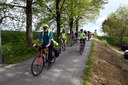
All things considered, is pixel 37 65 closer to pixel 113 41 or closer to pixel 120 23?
pixel 120 23

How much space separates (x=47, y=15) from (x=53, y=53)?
21.4m

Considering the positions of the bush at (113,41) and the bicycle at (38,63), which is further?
the bush at (113,41)

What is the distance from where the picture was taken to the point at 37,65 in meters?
11.6

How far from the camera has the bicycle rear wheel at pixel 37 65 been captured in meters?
11.5

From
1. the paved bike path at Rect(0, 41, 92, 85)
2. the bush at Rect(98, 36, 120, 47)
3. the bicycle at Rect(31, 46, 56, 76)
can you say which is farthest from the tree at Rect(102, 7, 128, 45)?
the bicycle at Rect(31, 46, 56, 76)

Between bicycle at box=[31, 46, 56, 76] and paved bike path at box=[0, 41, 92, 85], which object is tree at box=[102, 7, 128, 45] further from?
bicycle at box=[31, 46, 56, 76]

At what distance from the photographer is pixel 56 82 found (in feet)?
35.7

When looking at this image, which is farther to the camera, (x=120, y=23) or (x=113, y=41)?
(x=113, y=41)

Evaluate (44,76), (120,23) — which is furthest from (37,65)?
(120,23)

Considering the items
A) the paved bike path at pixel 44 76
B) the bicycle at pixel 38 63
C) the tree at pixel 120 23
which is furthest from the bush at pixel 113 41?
the bicycle at pixel 38 63

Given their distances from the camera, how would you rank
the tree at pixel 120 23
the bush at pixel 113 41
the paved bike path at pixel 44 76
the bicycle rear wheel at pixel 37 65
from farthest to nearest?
the bush at pixel 113 41 → the tree at pixel 120 23 → the bicycle rear wheel at pixel 37 65 → the paved bike path at pixel 44 76

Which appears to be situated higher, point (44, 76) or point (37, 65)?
point (37, 65)

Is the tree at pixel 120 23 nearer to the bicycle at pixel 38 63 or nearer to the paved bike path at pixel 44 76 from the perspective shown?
the paved bike path at pixel 44 76

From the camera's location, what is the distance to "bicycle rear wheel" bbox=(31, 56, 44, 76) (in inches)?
453
